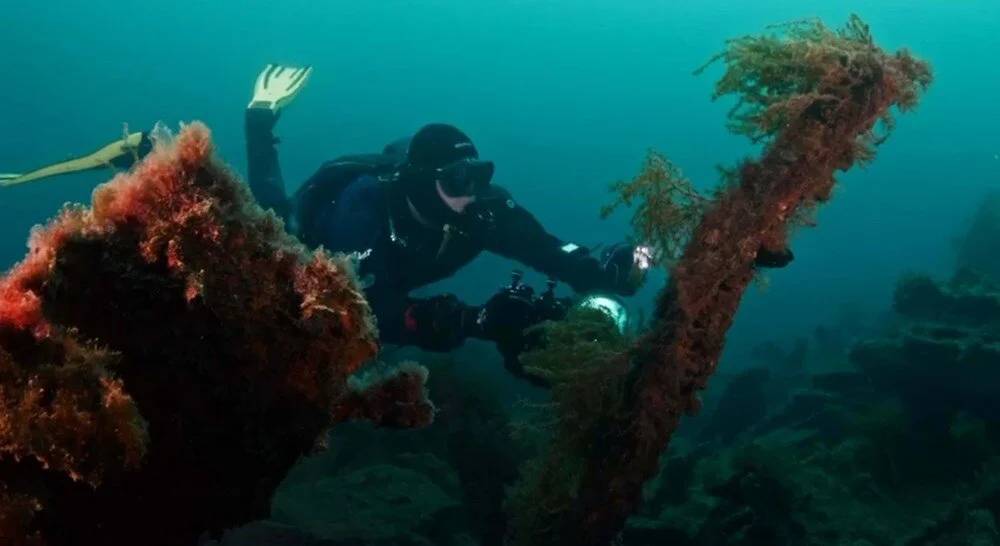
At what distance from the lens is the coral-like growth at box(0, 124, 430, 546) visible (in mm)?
1805

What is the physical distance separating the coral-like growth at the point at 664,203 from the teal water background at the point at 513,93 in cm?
4441

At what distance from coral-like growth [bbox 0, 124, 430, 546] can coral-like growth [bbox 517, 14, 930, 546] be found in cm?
170

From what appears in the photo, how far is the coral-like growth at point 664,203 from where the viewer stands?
3535 millimetres

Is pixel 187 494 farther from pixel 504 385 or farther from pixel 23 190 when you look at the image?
pixel 23 190

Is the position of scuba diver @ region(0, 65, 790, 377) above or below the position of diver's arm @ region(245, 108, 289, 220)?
below

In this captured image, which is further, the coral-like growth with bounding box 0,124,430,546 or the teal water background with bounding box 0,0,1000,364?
the teal water background with bounding box 0,0,1000,364

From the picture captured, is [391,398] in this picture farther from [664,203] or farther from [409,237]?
[409,237]

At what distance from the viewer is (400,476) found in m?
8.38

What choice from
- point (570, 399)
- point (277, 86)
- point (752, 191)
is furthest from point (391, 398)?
point (277, 86)

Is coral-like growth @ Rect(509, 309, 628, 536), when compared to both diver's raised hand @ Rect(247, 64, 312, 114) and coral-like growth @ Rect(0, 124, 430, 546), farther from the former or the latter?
diver's raised hand @ Rect(247, 64, 312, 114)

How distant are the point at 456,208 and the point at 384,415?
14.8 feet

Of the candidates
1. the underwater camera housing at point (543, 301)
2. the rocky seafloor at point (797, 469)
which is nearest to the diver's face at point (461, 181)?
the underwater camera housing at point (543, 301)

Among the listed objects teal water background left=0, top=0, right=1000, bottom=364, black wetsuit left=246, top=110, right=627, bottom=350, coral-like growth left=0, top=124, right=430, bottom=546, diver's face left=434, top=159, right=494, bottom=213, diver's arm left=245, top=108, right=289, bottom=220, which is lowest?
coral-like growth left=0, top=124, right=430, bottom=546

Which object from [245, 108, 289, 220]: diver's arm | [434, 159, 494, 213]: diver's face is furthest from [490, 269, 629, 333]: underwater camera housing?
[245, 108, 289, 220]: diver's arm
